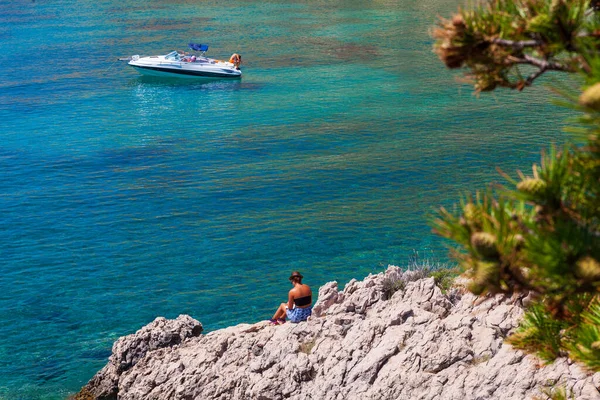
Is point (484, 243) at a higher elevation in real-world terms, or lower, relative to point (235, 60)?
higher

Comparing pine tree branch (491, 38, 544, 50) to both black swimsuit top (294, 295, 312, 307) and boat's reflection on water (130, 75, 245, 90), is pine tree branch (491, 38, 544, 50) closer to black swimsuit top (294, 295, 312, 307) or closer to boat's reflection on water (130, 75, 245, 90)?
black swimsuit top (294, 295, 312, 307)

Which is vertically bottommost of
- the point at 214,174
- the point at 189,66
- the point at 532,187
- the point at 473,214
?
the point at 214,174

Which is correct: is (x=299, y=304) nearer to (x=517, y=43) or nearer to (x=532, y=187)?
(x=517, y=43)

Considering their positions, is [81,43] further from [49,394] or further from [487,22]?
[487,22]

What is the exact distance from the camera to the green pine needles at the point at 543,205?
479 cm

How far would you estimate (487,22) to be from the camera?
19.3 ft

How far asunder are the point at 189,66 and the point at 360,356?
140 ft

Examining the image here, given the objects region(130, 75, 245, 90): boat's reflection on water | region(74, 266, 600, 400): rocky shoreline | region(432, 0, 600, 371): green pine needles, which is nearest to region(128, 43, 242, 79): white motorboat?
region(130, 75, 245, 90): boat's reflection on water

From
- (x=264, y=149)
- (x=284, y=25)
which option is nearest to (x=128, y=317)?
(x=264, y=149)

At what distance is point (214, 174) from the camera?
3484cm

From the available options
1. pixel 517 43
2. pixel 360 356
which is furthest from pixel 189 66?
pixel 517 43

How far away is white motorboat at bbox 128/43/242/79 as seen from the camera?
5328 centimetres

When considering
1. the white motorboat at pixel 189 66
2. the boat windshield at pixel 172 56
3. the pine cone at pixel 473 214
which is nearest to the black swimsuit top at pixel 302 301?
the pine cone at pixel 473 214

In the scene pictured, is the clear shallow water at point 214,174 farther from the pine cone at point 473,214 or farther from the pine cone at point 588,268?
the pine cone at point 588,268
